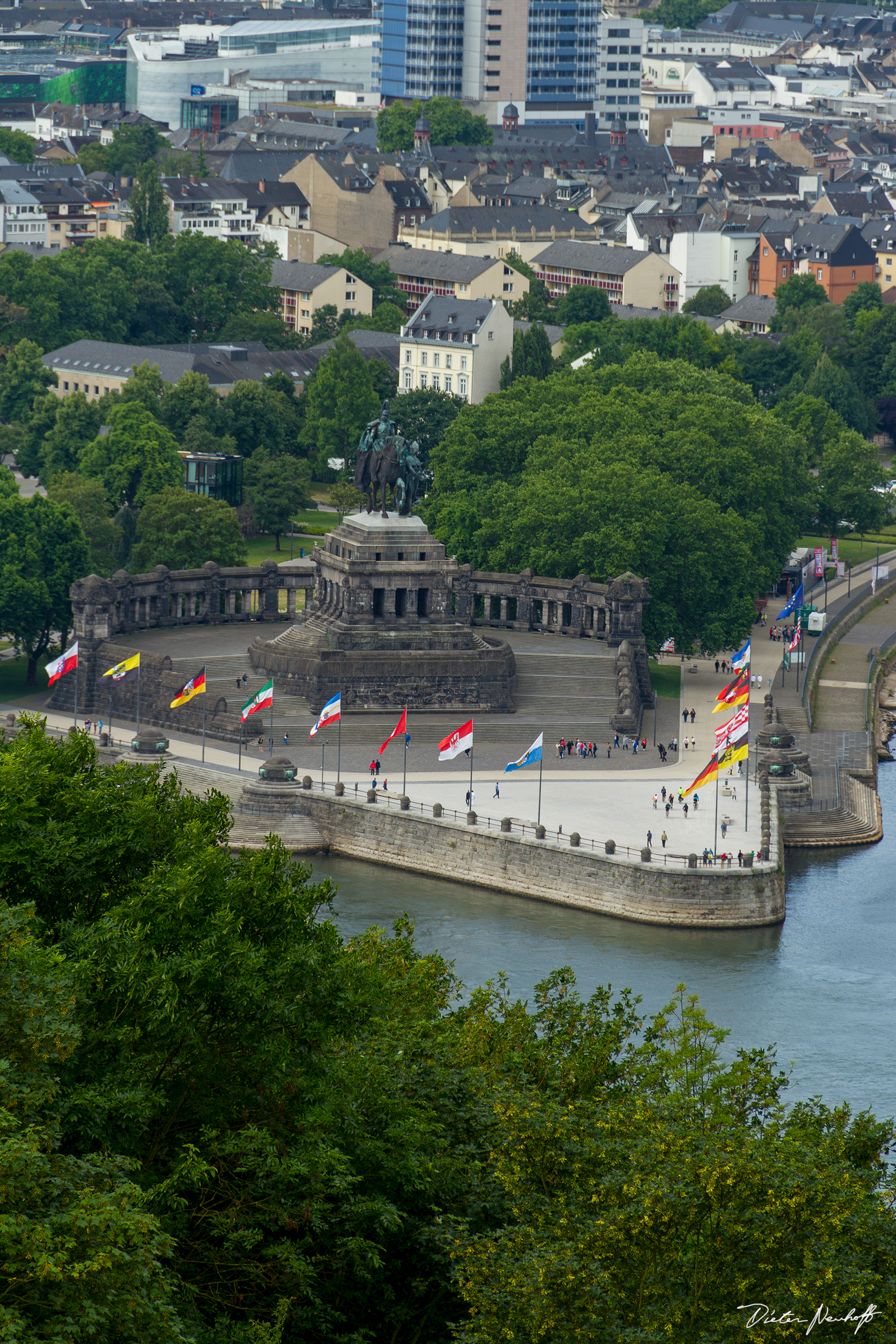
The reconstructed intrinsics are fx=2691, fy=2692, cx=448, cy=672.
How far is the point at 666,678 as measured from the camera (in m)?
134

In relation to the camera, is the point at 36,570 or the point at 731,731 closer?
the point at 731,731

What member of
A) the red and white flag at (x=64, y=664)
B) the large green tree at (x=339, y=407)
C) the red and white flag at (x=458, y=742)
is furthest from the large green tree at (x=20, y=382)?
the red and white flag at (x=458, y=742)

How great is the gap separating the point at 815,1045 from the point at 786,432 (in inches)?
3390

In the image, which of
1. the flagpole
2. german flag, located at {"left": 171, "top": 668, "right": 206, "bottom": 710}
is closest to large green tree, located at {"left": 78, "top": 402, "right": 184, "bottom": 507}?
the flagpole

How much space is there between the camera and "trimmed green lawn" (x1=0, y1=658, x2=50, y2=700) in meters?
126

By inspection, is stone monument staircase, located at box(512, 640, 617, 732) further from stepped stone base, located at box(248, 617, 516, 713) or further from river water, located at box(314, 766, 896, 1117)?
river water, located at box(314, 766, 896, 1117)

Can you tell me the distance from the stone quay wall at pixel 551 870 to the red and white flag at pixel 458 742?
8.67 ft

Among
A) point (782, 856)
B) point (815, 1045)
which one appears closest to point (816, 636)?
point (782, 856)

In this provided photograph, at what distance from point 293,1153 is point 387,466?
7505cm

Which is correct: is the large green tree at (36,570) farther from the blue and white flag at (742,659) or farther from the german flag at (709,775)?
the german flag at (709,775)

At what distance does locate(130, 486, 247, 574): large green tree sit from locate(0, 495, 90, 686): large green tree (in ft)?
36.9

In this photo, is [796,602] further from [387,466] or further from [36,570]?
[36,570]

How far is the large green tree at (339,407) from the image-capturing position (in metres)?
184

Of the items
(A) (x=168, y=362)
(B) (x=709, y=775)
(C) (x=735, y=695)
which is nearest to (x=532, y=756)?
(B) (x=709, y=775)
